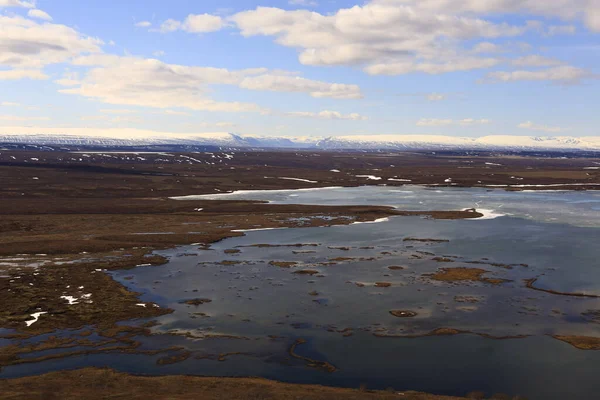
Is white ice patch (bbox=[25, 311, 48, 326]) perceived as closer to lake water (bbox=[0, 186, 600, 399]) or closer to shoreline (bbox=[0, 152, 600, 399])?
shoreline (bbox=[0, 152, 600, 399])

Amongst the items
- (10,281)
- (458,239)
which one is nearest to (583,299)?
(458,239)

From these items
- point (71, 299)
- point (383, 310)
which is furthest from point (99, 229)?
point (383, 310)

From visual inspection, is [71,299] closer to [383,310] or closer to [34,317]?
[34,317]

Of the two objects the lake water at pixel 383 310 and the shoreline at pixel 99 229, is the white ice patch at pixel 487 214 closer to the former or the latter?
the shoreline at pixel 99 229

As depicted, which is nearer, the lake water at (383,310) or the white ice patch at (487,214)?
the lake water at (383,310)

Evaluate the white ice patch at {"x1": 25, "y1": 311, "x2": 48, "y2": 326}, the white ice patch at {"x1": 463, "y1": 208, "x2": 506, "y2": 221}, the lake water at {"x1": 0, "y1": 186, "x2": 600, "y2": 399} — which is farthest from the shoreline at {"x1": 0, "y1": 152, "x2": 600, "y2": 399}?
the lake water at {"x1": 0, "y1": 186, "x2": 600, "y2": 399}

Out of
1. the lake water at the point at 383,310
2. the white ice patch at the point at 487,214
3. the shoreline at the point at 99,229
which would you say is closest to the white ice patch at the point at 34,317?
the shoreline at the point at 99,229

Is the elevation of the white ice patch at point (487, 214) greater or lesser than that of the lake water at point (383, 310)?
greater

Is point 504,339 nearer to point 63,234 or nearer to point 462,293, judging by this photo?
point 462,293
